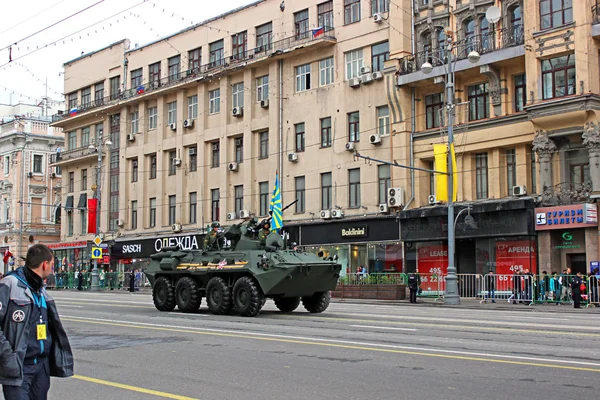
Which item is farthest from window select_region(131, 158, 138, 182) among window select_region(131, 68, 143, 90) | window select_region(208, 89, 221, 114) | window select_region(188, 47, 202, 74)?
window select_region(208, 89, 221, 114)

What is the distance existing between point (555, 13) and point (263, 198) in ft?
67.5

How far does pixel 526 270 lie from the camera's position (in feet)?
108

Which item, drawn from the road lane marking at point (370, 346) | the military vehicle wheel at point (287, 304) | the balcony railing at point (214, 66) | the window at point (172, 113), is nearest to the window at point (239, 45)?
the balcony railing at point (214, 66)

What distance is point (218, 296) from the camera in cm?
2073

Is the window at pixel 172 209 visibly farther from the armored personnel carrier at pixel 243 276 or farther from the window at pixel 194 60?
the armored personnel carrier at pixel 243 276

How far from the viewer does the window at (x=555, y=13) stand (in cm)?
3083

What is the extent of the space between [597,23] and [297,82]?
18119mm

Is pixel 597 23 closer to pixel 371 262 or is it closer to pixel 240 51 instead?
pixel 371 262

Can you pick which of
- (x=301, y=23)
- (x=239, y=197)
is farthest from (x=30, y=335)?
(x=239, y=197)

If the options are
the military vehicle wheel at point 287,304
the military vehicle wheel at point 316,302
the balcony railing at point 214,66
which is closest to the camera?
the military vehicle wheel at point 316,302

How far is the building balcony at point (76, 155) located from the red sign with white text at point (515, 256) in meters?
34.5

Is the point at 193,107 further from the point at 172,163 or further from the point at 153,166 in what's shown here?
the point at 153,166

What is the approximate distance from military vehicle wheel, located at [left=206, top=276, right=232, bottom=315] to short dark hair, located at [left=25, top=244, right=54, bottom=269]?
14.8m

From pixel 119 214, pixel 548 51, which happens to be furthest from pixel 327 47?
pixel 119 214
